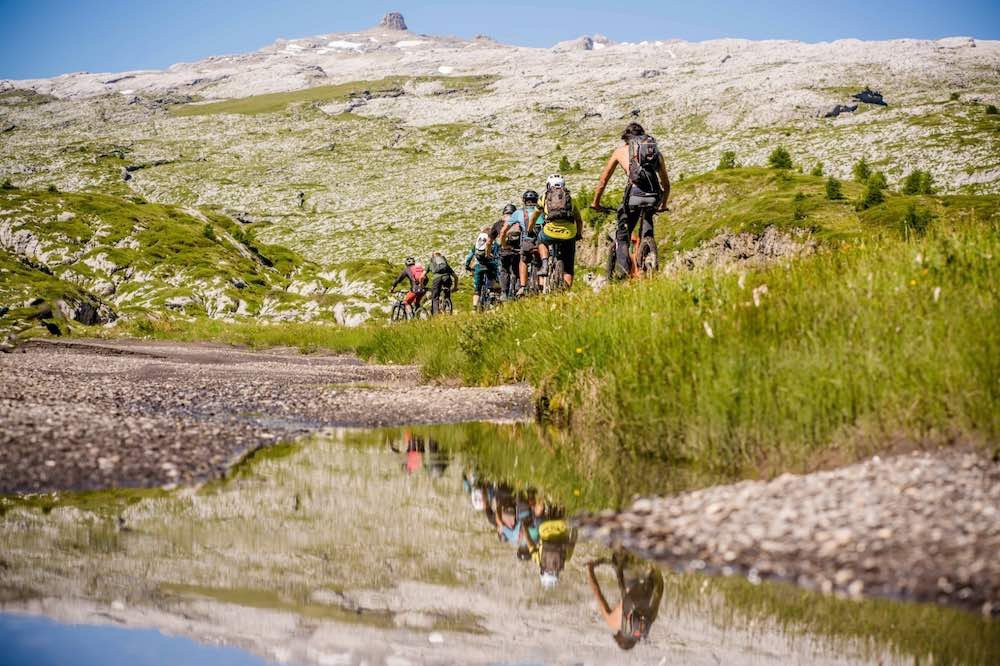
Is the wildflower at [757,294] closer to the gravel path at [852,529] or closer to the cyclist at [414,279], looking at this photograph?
the gravel path at [852,529]

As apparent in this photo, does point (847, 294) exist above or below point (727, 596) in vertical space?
above

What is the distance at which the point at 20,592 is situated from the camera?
4.67 m

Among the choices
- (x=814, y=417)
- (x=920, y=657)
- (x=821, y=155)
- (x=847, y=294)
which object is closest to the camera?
(x=920, y=657)

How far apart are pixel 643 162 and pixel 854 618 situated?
42.1 feet

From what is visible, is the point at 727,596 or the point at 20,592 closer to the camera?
the point at 20,592

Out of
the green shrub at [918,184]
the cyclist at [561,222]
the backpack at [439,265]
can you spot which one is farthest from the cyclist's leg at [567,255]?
the green shrub at [918,184]

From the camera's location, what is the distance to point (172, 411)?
12.0 metres

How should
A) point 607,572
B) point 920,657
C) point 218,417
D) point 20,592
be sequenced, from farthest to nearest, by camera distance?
point 218,417, point 607,572, point 20,592, point 920,657

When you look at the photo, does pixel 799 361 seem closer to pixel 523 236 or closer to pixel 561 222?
pixel 561 222

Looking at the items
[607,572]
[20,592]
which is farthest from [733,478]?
[20,592]

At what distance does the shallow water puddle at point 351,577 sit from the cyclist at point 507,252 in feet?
58.1

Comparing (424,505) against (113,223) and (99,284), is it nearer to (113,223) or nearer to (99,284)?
(99,284)

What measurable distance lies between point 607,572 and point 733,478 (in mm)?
2262

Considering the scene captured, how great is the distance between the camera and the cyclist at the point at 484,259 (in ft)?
94.2
